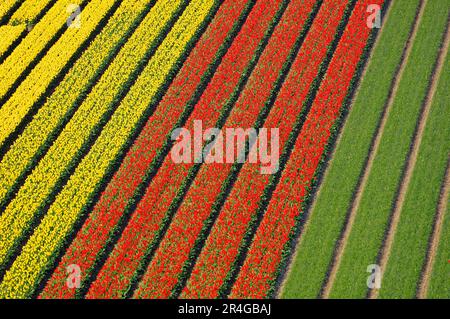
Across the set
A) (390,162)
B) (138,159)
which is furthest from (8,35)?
(390,162)

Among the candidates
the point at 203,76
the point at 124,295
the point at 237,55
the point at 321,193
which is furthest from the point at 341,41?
the point at 124,295

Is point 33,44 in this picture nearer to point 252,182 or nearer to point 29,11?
point 29,11

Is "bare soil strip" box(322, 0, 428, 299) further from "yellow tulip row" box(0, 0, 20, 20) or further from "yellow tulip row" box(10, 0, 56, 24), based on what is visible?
"yellow tulip row" box(0, 0, 20, 20)

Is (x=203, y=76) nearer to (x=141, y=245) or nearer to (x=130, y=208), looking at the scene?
(x=130, y=208)

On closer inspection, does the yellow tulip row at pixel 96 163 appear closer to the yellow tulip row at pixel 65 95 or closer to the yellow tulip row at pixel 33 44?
the yellow tulip row at pixel 65 95

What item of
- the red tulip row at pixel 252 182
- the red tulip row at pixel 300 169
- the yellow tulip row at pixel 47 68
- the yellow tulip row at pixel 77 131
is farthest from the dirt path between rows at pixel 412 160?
the yellow tulip row at pixel 47 68
